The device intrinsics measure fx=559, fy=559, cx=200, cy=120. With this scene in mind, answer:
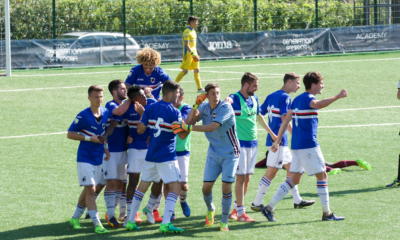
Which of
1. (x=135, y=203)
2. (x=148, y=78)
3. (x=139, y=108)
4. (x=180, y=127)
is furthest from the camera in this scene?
(x=148, y=78)

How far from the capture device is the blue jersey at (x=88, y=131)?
7.23 m

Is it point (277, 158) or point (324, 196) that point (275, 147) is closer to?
point (277, 158)

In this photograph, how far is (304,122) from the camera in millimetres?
7695

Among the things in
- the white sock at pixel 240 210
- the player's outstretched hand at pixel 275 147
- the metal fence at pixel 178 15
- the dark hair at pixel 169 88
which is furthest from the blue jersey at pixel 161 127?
the metal fence at pixel 178 15

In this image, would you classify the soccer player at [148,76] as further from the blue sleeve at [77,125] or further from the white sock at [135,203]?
the white sock at [135,203]

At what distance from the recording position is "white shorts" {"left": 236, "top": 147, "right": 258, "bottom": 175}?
7785mm

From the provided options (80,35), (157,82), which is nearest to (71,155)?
(157,82)

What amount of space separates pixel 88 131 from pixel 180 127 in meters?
1.27

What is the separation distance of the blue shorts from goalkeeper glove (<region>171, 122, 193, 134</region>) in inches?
29.4

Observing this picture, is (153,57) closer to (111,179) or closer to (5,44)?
(111,179)

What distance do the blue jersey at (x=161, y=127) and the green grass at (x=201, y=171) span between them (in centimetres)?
103

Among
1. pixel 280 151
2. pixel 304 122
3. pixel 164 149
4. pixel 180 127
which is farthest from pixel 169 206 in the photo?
pixel 304 122

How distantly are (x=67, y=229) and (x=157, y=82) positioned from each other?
2829 mm

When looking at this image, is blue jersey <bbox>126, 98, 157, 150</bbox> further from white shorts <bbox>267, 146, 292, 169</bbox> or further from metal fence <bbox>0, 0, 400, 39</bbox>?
metal fence <bbox>0, 0, 400, 39</bbox>
